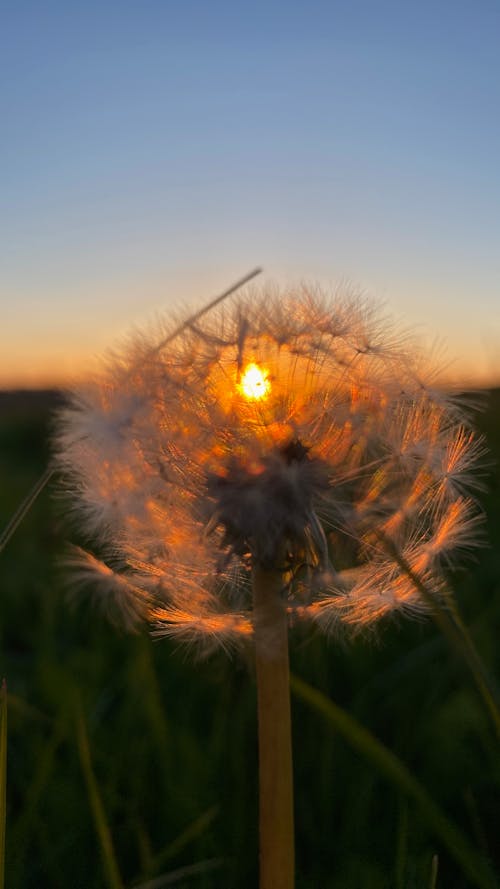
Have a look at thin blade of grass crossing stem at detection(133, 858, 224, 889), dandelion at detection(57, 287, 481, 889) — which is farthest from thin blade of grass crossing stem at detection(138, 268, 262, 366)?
thin blade of grass crossing stem at detection(133, 858, 224, 889)

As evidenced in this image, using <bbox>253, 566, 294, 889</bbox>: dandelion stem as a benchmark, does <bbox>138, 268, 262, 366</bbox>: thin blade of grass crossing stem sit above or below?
above

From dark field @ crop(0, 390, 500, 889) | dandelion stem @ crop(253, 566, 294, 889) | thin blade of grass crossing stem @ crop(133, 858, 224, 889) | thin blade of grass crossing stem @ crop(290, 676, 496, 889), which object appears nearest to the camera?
dandelion stem @ crop(253, 566, 294, 889)

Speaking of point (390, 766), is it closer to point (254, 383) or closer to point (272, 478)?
point (272, 478)

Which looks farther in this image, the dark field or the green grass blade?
the dark field

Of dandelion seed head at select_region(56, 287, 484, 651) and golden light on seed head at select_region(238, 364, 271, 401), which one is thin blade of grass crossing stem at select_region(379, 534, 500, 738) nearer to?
dandelion seed head at select_region(56, 287, 484, 651)

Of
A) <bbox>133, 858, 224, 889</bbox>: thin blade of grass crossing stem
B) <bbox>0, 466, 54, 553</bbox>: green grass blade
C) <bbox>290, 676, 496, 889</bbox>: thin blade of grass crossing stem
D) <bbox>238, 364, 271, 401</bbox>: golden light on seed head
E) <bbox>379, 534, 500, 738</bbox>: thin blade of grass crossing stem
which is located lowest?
<bbox>133, 858, 224, 889</bbox>: thin blade of grass crossing stem

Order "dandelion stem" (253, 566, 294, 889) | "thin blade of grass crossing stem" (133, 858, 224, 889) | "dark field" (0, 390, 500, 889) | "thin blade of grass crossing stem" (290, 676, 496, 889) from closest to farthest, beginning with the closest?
1. "dandelion stem" (253, 566, 294, 889)
2. "thin blade of grass crossing stem" (290, 676, 496, 889)
3. "thin blade of grass crossing stem" (133, 858, 224, 889)
4. "dark field" (0, 390, 500, 889)
